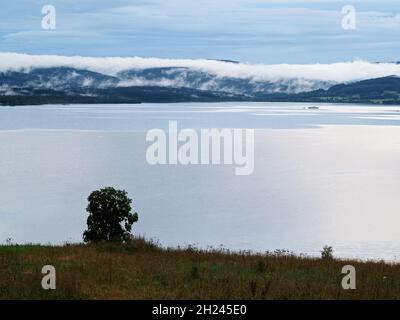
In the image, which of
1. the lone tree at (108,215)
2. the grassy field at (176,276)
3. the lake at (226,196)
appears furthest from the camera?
the lake at (226,196)

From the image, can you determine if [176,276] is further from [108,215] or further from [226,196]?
[226,196]

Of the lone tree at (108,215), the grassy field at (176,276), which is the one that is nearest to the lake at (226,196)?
the lone tree at (108,215)

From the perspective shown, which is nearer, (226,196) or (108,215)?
(108,215)

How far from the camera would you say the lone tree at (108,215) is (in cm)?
2988

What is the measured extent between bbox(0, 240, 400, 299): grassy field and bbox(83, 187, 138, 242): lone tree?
135 inches

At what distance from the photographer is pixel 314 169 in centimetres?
12362

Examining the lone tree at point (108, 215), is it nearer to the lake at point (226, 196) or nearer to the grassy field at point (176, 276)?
the grassy field at point (176, 276)

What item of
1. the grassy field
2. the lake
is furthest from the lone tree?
the lake

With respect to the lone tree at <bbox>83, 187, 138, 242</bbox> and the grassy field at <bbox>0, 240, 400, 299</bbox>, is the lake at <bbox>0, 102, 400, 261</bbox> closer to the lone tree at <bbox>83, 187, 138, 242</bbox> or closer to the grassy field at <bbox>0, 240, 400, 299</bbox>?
the lone tree at <bbox>83, 187, 138, 242</bbox>

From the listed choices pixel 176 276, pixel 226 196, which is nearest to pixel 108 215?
pixel 176 276

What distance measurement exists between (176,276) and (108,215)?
37.6 ft

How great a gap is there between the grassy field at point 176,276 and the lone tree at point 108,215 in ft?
11.2

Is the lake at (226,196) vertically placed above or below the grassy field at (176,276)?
below

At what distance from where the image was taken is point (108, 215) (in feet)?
98.4
